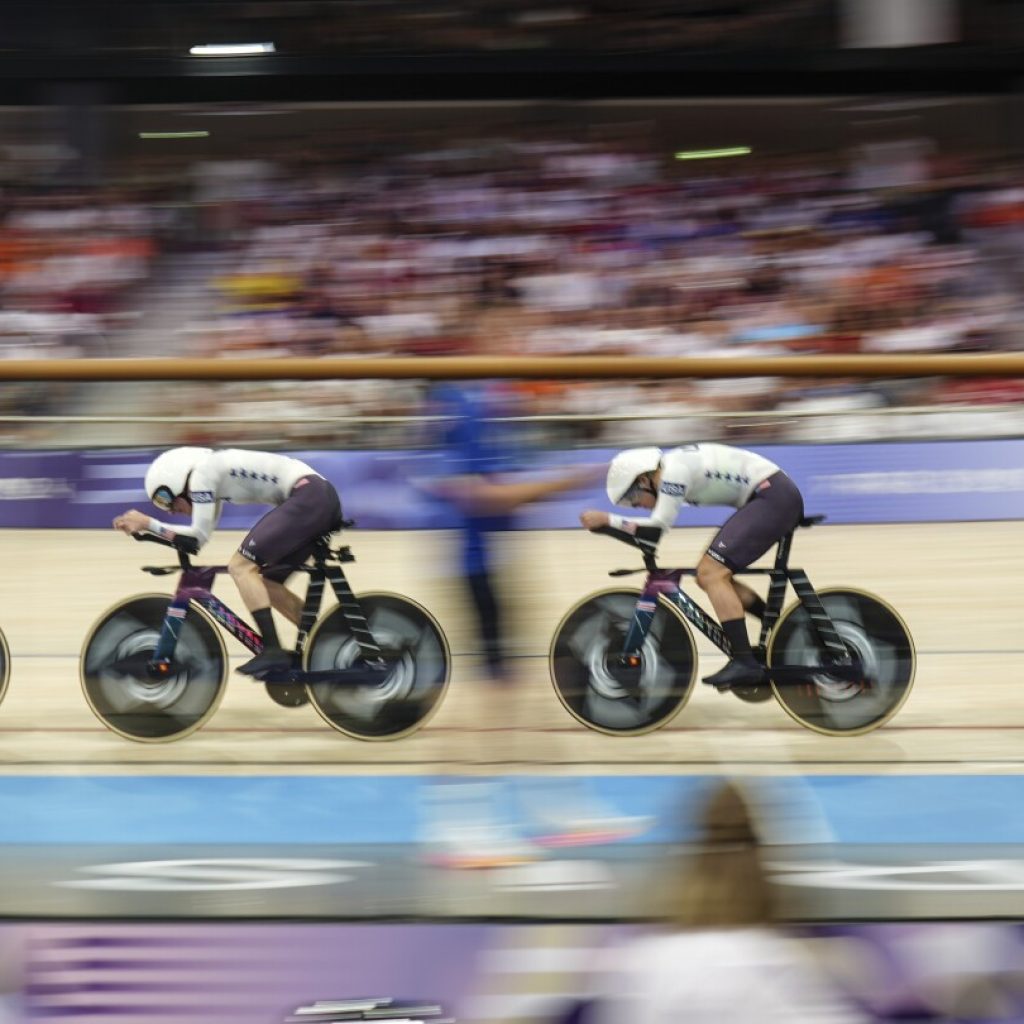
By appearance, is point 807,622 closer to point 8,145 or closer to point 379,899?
point 379,899

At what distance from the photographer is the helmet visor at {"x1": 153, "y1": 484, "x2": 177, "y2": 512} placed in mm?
2649

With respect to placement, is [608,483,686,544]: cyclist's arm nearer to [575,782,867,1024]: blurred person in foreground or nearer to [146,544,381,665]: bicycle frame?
[146,544,381,665]: bicycle frame

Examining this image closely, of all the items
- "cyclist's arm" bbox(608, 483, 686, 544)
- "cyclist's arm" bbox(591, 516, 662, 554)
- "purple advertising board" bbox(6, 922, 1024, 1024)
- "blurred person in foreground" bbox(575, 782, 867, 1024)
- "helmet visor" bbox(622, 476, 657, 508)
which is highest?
"helmet visor" bbox(622, 476, 657, 508)

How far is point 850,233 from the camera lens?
760cm

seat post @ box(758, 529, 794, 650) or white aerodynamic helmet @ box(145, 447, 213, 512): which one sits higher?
white aerodynamic helmet @ box(145, 447, 213, 512)

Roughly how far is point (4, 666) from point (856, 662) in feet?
5.51

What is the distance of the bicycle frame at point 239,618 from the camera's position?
2693 mm

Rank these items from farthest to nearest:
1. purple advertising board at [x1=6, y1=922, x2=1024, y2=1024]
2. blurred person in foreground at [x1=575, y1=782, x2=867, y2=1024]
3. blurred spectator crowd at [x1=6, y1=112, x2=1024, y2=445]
Result: blurred spectator crowd at [x1=6, y1=112, x2=1024, y2=445]
purple advertising board at [x1=6, y1=922, x2=1024, y2=1024]
blurred person in foreground at [x1=575, y1=782, x2=867, y2=1024]

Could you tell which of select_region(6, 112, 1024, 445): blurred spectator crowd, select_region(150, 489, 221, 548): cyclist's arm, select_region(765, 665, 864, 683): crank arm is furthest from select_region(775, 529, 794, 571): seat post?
select_region(6, 112, 1024, 445): blurred spectator crowd

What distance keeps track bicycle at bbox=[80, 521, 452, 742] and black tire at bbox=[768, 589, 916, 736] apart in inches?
26.5

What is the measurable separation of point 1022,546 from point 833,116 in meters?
6.24

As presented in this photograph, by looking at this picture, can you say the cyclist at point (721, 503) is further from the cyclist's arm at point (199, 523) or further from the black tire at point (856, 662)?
the cyclist's arm at point (199, 523)

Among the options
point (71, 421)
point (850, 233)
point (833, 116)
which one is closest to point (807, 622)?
point (71, 421)


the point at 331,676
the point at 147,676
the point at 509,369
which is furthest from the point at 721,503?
the point at 147,676
